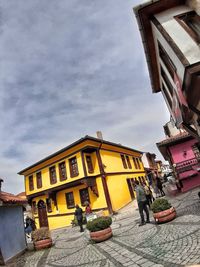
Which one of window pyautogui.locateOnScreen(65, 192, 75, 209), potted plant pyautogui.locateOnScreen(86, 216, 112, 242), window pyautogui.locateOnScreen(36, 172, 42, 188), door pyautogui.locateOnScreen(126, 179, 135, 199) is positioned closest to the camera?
potted plant pyautogui.locateOnScreen(86, 216, 112, 242)

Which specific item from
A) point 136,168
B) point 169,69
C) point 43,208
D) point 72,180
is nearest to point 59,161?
point 72,180

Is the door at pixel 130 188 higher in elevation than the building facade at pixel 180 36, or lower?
lower

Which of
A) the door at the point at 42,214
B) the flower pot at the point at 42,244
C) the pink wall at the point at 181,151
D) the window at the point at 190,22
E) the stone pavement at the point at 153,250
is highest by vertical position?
the window at the point at 190,22

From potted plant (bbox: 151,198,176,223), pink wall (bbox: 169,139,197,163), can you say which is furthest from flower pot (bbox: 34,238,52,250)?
pink wall (bbox: 169,139,197,163)

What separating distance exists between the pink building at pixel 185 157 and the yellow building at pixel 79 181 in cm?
579

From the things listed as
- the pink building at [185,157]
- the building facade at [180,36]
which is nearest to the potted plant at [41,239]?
the building facade at [180,36]

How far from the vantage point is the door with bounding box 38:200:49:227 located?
2392cm

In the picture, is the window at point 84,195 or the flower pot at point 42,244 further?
the window at point 84,195

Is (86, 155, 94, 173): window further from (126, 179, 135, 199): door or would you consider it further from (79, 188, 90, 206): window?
(126, 179, 135, 199): door

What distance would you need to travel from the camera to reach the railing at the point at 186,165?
1650cm

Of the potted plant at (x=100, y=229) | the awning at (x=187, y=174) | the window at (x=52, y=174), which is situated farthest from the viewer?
the window at (x=52, y=174)

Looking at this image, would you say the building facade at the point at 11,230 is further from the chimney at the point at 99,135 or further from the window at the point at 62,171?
the chimney at the point at 99,135

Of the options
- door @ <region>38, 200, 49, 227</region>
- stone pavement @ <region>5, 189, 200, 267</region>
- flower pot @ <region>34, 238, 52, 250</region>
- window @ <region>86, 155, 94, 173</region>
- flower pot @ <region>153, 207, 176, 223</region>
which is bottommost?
stone pavement @ <region>5, 189, 200, 267</region>

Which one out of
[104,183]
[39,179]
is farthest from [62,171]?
[104,183]
